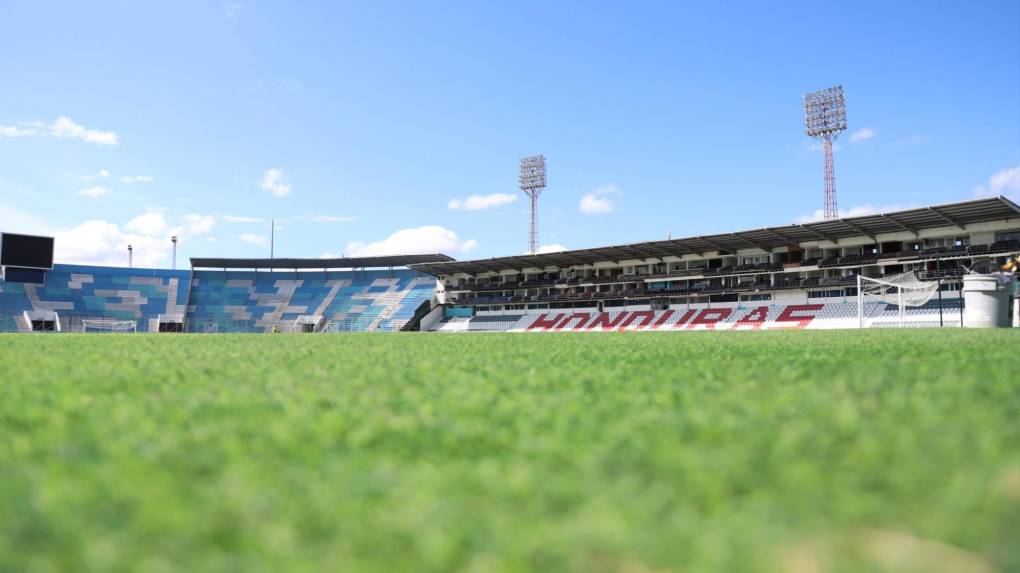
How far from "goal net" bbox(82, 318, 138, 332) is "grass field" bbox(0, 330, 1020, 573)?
2402 inches

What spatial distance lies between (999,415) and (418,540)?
2180 millimetres

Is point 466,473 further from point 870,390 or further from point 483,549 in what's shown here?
point 870,390

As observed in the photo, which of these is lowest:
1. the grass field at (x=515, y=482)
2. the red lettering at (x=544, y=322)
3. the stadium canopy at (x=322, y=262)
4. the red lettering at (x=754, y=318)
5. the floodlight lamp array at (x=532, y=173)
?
the red lettering at (x=544, y=322)

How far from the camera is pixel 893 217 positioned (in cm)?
3966

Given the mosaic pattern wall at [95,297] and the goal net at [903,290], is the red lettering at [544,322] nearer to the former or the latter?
the goal net at [903,290]

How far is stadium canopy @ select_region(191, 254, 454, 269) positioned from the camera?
65062mm

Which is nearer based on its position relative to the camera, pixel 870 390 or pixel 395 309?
pixel 870 390

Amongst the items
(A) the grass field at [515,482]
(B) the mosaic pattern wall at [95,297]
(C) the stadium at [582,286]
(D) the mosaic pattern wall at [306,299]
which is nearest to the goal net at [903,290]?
(C) the stadium at [582,286]

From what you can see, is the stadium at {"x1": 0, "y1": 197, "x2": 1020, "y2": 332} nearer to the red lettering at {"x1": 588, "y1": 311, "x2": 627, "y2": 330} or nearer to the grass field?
the red lettering at {"x1": 588, "y1": 311, "x2": 627, "y2": 330}

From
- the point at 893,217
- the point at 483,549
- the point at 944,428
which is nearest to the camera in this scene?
the point at 483,549

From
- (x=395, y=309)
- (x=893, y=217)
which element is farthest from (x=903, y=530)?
(x=395, y=309)

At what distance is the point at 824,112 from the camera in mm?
53906

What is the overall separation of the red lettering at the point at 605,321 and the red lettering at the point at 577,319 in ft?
3.14

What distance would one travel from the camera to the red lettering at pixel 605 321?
52000 mm
